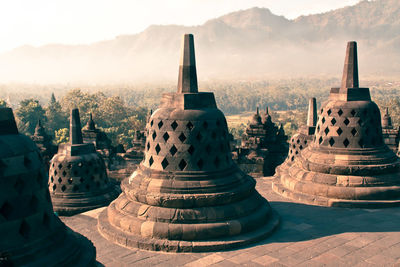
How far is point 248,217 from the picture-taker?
28.5 ft

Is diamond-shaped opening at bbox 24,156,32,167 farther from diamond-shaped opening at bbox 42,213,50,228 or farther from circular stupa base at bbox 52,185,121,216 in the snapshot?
circular stupa base at bbox 52,185,121,216

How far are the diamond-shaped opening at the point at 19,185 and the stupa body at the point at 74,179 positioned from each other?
39.5 ft

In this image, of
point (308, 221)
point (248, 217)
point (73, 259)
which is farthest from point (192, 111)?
point (73, 259)

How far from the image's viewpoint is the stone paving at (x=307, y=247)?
7438 mm

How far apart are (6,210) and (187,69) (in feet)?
19.3

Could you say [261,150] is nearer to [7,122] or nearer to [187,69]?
[187,69]

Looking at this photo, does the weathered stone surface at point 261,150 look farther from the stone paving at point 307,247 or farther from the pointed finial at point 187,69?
the pointed finial at point 187,69

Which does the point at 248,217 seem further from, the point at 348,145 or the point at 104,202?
the point at 104,202

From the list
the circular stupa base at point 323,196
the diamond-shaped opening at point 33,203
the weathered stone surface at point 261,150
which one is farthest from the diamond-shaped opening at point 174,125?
the weathered stone surface at point 261,150

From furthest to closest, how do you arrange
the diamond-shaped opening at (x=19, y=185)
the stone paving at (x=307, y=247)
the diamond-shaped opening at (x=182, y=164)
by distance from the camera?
the diamond-shaped opening at (x=182, y=164) → the stone paving at (x=307, y=247) → the diamond-shaped opening at (x=19, y=185)

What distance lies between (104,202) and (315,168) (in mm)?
9592

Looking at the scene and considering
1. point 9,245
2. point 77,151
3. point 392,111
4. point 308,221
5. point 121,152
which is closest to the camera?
point 9,245

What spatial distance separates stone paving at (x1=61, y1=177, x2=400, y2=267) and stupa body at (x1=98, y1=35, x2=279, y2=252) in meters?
0.29

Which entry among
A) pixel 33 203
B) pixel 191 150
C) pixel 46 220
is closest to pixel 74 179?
pixel 191 150
